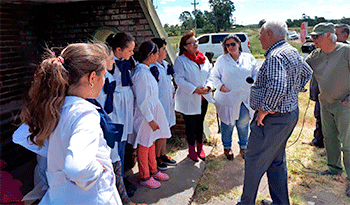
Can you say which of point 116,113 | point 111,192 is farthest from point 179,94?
point 111,192

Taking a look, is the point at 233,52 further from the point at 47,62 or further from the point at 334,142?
the point at 47,62

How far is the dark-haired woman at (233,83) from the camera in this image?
3.72m

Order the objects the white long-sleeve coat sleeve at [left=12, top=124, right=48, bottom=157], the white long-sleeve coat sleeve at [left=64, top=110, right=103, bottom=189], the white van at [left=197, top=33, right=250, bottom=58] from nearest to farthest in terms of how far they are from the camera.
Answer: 1. the white long-sleeve coat sleeve at [left=64, top=110, right=103, bottom=189]
2. the white long-sleeve coat sleeve at [left=12, top=124, right=48, bottom=157]
3. the white van at [left=197, top=33, right=250, bottom=58]

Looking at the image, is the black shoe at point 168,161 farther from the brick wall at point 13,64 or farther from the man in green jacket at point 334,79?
the man in green jacket at point 334,79

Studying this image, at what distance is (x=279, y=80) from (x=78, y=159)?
1.82 m

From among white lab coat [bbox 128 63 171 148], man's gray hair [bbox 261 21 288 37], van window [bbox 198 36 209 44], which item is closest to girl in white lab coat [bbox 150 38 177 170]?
white lab coat [bbox 128 63 171 148]

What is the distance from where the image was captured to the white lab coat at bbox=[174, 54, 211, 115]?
3.62m

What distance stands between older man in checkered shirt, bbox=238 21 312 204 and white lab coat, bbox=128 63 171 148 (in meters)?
1.05

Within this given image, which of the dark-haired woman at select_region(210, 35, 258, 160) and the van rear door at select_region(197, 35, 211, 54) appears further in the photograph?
the van rear door at select_region(197, 35, 211, 54)

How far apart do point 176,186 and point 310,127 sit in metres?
3.73

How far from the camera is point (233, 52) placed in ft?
12.2

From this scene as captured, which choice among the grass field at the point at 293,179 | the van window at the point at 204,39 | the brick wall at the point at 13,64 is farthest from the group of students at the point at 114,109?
the van window at the point at 204,39

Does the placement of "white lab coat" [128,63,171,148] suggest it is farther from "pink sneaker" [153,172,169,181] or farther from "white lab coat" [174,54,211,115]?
"white lab coat" [174,54,211,115]

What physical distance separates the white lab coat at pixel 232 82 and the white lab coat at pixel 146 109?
1.13m
